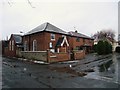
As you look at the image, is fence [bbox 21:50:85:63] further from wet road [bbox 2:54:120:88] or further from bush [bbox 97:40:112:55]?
bush [bbox 97:40:112:55]

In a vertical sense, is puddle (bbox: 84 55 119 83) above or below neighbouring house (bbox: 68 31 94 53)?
below

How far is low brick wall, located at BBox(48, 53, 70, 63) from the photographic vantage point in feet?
79.9

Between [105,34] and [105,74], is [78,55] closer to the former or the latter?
[105,74]

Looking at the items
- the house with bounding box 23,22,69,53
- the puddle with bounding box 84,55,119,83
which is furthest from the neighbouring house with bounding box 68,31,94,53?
the puddle with bounding box 84,55,119,83

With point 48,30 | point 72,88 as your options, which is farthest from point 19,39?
Result: point 72,88

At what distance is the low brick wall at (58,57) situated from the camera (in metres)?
24.4

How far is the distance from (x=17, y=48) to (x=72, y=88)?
3462 centimetres

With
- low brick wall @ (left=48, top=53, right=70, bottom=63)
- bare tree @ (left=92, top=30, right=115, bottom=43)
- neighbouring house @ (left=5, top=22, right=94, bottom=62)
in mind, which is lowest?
low brick wall @ (left=48, top=53, right=70, bottom=63)

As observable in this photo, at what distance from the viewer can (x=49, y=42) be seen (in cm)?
3244

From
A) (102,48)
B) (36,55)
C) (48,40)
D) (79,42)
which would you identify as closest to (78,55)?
(48,40)

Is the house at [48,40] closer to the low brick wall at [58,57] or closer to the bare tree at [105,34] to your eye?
the low brick wall at [58,57]

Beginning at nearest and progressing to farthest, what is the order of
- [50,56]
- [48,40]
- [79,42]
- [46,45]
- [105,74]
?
[105,74] → [50,56] → [46,45] → [48,40] → [79,42]

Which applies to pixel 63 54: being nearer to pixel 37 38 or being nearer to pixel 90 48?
pixel 37 38

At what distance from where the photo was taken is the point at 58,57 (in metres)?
25.5
